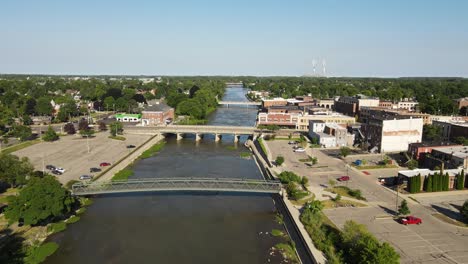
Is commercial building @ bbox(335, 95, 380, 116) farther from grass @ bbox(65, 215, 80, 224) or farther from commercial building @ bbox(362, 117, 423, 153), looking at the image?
grass @ bbox(65, 215, 80, 224)

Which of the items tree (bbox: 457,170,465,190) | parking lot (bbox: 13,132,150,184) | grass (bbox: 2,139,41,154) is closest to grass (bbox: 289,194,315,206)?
tree (bbox: 457,170,465,190)

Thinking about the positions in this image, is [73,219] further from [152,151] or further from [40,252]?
[152,151]

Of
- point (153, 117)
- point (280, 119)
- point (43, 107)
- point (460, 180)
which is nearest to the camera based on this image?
point (460, 180)

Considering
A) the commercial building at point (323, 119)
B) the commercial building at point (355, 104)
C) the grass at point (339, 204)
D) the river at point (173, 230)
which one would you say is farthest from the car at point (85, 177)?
the commercial building at point (355, 104)

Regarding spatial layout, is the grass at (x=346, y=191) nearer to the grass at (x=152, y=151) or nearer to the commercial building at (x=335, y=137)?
the commercial building at (x=335, y=137)

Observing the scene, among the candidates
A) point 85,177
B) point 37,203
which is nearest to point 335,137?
point 85,177

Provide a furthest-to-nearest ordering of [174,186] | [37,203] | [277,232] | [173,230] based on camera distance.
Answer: [174,186], [173,230], [277,232], [37,203]

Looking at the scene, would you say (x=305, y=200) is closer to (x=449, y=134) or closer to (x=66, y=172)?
(x=66, y=172)
